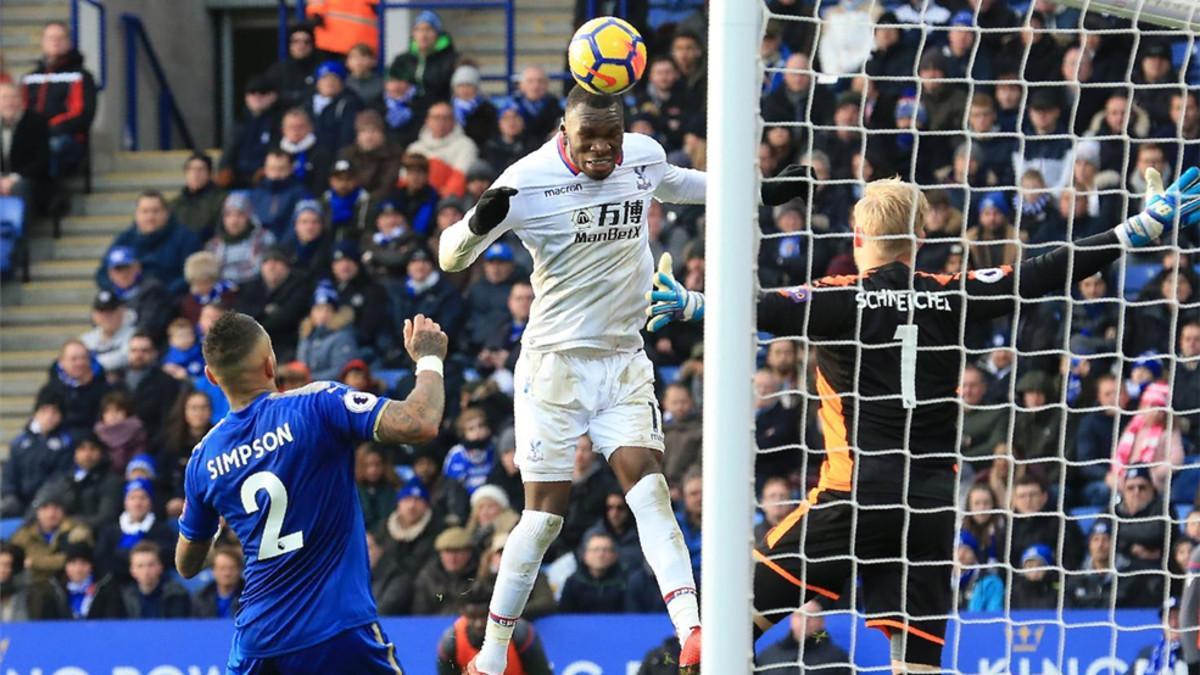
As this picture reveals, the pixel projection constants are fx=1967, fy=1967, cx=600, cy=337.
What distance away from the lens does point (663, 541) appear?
293 inches

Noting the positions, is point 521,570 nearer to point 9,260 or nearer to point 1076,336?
point 1076,336

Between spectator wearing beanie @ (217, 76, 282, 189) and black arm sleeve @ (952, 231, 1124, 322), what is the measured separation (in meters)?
9.51

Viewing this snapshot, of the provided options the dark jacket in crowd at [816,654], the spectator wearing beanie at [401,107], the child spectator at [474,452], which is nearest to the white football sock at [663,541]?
the dark jacket in crowd at [816,654]

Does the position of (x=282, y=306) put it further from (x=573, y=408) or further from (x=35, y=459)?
(x=573, y=408)

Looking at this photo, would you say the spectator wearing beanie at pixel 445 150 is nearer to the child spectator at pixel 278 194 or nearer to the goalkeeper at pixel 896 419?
the child spectator at pixel 278 194

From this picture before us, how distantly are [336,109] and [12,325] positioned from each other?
352 centimetres

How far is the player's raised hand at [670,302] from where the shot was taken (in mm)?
7168

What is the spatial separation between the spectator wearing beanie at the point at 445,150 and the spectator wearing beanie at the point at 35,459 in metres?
3.19

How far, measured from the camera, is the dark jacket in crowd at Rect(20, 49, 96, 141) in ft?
53.4

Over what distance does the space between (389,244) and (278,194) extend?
4.57 feet

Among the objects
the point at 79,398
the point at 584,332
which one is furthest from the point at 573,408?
the point at 79,398

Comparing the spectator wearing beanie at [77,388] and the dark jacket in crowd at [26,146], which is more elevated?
the dark jacket in crowd at [26,146]

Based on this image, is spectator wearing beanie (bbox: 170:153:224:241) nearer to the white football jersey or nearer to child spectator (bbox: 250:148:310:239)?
child spectator (bbox: 250:148:310:239)

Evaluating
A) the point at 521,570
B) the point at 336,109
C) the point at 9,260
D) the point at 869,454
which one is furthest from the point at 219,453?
the point at 9,260
